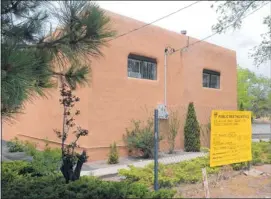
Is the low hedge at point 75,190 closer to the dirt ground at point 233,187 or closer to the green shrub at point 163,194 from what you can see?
the green shrub at point 163,194

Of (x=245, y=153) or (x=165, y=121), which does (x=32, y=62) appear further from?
(x=165, y=121)

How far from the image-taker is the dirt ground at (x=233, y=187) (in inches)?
231

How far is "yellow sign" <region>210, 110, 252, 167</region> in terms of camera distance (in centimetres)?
626

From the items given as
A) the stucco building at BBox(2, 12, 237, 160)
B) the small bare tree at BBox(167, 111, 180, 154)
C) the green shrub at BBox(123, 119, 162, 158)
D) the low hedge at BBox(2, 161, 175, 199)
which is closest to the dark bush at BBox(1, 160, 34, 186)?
the low hedge at BBox(2, 161, 175, 199)

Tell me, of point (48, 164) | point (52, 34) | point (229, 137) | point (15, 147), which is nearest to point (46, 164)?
point (48, 164)

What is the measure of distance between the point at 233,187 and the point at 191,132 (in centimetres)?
785

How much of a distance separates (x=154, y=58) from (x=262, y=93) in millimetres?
34361

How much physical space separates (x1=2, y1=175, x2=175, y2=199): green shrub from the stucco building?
463 centimetres

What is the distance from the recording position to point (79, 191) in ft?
18.6

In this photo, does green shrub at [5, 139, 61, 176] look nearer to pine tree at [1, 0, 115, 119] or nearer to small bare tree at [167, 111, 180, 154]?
pine tree at [1, 0, 115, 119]

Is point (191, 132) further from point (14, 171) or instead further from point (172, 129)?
point (14, 171)

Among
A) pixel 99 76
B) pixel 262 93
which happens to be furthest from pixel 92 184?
pixel 262 93

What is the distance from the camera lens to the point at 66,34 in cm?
409

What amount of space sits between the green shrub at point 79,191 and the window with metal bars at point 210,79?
11775mm
